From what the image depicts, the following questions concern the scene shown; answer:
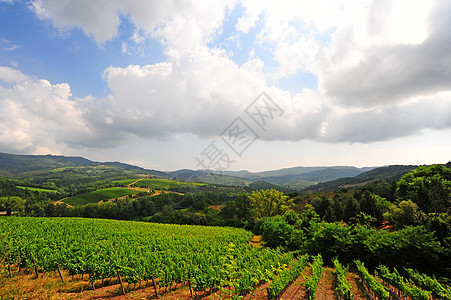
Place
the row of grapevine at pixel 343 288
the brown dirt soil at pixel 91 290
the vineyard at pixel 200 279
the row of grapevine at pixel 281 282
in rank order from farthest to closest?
the brown dirt soil at pixel 91 290 → the vineyard at pixel 200 279 → the row of grapevine at pixel 281 282 → the row of grapevine at pixel 343 288

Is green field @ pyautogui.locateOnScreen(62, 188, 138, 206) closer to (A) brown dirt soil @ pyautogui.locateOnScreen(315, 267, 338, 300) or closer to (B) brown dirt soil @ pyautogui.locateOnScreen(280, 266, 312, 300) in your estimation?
(B) brown dirt soil @ pyautogui.locateOnScreen(280, 266, 312, 300)

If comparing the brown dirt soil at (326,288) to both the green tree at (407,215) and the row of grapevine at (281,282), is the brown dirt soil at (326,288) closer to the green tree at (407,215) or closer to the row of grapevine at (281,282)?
the row of grapevine at (281,282)

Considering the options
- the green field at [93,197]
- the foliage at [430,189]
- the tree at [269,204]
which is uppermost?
the foliage at [430,189]

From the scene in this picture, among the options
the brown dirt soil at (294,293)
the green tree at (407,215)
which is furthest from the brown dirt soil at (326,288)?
the green tree at (407,215)

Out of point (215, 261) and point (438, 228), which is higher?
point (438, 228)

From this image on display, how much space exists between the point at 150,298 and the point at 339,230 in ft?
71.8

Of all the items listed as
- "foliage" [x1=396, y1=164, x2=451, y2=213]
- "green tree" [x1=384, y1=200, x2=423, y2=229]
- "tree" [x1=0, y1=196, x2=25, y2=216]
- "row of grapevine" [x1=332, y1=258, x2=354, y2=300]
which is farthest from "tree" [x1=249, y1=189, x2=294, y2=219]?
"tree" [x1=0, y1=196, x2=25, y2=216]

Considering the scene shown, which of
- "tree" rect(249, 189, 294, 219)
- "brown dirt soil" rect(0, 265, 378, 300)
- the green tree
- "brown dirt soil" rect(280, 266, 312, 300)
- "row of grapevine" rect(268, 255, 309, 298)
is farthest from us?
"tree" rect(249, 189, 294, 219)

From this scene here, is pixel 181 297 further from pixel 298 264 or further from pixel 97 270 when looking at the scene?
pixel 298 264

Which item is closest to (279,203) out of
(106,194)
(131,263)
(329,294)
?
(329,294)

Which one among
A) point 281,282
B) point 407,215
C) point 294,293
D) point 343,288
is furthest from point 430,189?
point 281,282

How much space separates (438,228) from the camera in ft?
64.6

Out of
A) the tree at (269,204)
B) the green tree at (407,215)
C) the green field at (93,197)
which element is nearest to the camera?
the green tree at (407,215)

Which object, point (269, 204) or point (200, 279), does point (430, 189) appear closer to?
point (269, 204)
